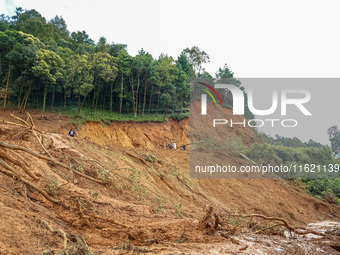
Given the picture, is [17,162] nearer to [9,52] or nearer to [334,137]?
[9,52]

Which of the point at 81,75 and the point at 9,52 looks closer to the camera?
the point at 9,52

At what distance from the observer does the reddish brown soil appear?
3436 millimetres

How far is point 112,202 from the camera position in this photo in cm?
537

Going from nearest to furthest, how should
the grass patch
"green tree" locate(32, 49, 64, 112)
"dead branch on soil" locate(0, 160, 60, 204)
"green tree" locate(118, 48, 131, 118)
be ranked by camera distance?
"dead branch on soil" locate(0, 160, 60, 204) < "green tree" locate(32, 49, 64, 112) < the grass patch < "green tree" locate(118, 48, 131, 118)

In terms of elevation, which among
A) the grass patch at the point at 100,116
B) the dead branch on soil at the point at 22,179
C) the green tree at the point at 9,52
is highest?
the green tree at the point at 9,52

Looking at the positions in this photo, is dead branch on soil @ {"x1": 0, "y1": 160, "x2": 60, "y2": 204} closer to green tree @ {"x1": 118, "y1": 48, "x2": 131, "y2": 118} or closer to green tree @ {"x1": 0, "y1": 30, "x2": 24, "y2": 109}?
green tree @ {"x1": 0, "y1": 30, "x2": 24, "y2": 109}

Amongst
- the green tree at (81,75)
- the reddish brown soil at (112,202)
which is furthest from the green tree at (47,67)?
the reddish brown soil at (112,202)

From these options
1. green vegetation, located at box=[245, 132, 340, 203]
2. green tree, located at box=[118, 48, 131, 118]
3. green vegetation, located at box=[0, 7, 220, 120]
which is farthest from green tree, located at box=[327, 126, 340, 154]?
green tree, located at box=[118, 48, 131, 118]

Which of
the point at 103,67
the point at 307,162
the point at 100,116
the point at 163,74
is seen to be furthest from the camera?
the point at 163,74

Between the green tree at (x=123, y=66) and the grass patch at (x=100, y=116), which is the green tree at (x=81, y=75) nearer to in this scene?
the grass patch at (x=100, y=116)

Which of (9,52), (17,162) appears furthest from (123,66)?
(17,162)

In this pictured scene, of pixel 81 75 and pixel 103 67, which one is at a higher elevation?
pixel 103 67

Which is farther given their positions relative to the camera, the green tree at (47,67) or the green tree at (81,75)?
the green tree at (81,75)

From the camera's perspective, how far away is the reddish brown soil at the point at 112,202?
3436 mm
